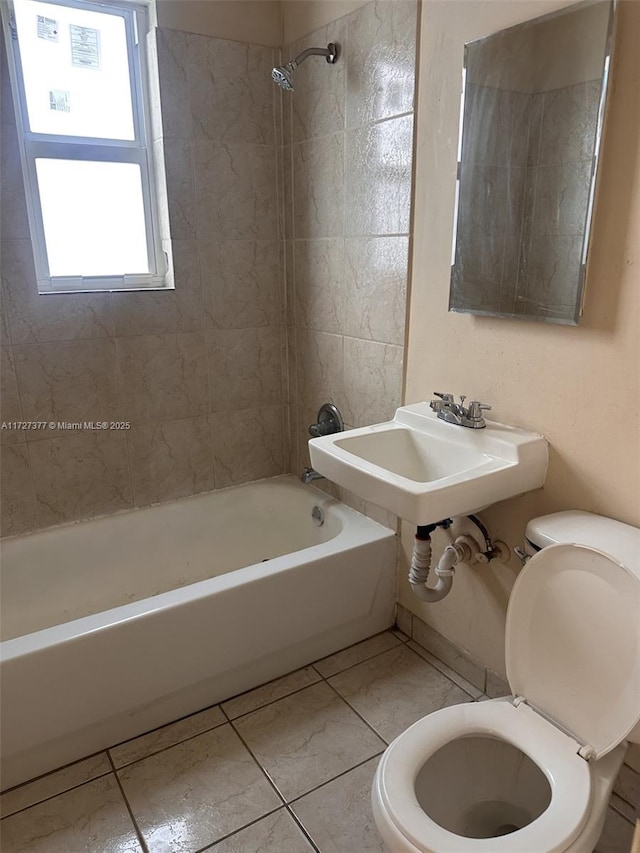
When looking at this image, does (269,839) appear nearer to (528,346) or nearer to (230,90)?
(528,346)

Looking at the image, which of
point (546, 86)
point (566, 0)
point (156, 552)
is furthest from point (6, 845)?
point (566, 0)

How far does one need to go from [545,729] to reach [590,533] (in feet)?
1.42

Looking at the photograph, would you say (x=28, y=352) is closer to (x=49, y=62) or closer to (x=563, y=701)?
(x=49, y=62)

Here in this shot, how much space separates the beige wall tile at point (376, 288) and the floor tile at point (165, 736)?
1.32 metres

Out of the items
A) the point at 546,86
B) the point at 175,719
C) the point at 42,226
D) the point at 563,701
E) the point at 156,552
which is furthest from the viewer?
the point at 156,552

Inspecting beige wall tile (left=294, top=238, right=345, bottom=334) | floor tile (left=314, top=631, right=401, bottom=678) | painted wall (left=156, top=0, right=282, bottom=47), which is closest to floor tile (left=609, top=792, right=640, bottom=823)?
floor tile (left=314, top=631, right=401, bottom=678)

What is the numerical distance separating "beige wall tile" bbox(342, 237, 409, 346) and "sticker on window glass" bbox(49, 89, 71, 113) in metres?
1.10

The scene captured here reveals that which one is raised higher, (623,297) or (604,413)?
(623,297)

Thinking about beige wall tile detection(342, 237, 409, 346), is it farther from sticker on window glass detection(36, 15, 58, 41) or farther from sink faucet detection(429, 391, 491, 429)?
sticker on window glass detection(36, 15, 58, 41)

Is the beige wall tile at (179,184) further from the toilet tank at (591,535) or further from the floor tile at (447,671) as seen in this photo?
the floor tile at (447,671)

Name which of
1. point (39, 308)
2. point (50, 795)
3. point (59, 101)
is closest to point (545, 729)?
point (50, 795)

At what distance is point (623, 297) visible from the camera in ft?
4.23

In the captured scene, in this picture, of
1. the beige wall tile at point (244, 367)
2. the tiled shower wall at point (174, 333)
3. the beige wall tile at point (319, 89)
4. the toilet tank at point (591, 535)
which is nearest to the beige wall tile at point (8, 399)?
the tiled shower wall at point (174, 333)

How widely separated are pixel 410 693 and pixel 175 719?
741 mm
